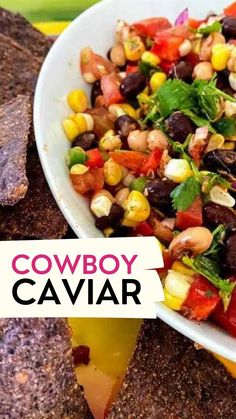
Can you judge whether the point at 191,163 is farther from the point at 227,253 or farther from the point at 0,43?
the point at 0,43

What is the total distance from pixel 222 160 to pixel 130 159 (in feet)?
1.02

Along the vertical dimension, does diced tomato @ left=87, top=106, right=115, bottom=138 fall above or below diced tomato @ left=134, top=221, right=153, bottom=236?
above

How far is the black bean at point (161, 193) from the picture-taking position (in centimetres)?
229

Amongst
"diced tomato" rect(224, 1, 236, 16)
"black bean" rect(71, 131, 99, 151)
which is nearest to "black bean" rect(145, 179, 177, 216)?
"black bean" rect(71, 131, 99, 151)

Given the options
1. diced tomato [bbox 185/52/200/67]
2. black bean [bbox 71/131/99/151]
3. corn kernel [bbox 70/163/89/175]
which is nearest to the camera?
corn kernel [bbox 70/163/89/175]

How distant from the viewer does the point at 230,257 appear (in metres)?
2.14

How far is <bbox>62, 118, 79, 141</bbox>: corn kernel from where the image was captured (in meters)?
2.59

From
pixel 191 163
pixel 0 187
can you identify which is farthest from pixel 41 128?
pixel 191 163

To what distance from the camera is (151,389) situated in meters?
2.31

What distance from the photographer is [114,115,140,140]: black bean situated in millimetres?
2518

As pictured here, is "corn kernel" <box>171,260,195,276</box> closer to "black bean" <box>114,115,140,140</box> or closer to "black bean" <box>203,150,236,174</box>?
"black bean" <box>203,150,236,174</box>

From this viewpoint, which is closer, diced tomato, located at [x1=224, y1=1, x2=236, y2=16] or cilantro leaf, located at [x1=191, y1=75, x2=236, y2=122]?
cilantro leaf, located at [x1=191, y1=75, x2=236, y2=122]

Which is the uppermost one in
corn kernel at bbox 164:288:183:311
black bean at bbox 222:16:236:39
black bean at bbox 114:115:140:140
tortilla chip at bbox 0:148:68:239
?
black bean at bbox 222:16:236:39

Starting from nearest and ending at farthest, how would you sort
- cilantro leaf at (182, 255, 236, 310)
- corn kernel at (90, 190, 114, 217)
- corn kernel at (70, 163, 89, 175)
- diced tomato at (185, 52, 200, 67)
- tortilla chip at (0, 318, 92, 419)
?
cilantro leaf at (182, 255, 236, 310), tortilla chip at (0, 318, 92, 419), corn kernel at (90, 190, 114, 217), corn kernel at (70, 163, 89, 175), diced tomato at (185, 52, 200, 67)
